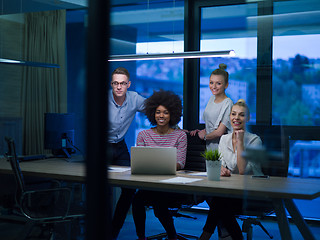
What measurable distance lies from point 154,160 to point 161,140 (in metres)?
0.52

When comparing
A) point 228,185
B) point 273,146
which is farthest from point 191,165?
point 273,146

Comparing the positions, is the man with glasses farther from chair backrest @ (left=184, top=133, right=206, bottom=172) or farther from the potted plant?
the potted plant

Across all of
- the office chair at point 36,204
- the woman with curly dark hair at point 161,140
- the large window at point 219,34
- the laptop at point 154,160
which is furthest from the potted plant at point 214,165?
the large window at point 219,34

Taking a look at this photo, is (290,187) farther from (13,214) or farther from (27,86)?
(27,86)

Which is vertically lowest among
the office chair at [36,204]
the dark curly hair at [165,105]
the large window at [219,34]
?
the office chair at [36,204]

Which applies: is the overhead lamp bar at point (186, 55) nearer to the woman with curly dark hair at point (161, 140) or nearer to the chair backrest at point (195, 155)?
the woman with curly dark hair at point (161, 140)

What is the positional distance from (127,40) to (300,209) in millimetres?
3798

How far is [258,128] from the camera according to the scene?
142 centimetres

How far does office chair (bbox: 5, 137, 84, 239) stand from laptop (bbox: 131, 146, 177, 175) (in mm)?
545

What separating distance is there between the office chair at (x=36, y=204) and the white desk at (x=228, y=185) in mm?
173

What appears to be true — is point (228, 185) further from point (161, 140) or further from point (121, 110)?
point (121, 110)

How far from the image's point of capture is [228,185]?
8.82 ft

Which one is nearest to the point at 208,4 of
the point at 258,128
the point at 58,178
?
the point at 58,178

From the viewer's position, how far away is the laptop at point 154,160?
3.18 m
